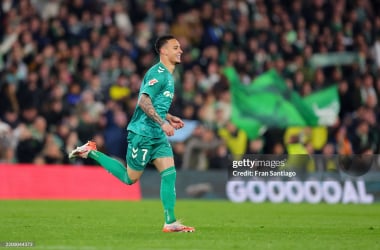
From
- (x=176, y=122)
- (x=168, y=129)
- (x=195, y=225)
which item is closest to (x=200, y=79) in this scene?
(x=195, y=225)

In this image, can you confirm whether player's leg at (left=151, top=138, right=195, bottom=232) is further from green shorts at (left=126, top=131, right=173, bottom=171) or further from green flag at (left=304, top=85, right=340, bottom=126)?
green flag at (left=304, top=85, right=340, bottom=126)

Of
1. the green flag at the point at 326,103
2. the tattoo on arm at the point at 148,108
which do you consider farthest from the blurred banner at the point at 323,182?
the tattoo on arm at the point at 148,108

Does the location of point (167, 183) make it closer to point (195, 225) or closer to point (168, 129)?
point (168, 129)

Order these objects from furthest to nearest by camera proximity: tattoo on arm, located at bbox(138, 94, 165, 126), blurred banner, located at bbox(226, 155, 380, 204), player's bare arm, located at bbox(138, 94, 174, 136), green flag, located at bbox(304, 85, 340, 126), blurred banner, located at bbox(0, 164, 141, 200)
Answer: green flag, located at bbox(304, 85, 340, 126) → blurred banner, located at bbox(0, 164, 141, 200) → blurred banner, located at bbox(226, 155, 380, 204) → tattoo on arm, located at bbox(138, 94, 165, 126) → player's bare arm, located at bbox(138, 94, 174, 136)

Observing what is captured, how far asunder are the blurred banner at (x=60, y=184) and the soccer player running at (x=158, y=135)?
9672 mm

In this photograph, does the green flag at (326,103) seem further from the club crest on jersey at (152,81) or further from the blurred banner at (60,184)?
the club crest on jersey at (152,81)

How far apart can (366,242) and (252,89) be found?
1430 centimetres

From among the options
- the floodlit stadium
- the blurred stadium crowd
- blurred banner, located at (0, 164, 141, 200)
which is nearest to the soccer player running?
the floodlit stadium

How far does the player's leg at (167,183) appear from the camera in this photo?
41.4 feet

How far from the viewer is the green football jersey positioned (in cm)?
1275

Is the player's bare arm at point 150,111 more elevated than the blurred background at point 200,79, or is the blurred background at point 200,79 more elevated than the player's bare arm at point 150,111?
the blurred background at point 200,79

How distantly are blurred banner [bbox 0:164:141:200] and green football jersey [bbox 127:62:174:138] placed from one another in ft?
32.5

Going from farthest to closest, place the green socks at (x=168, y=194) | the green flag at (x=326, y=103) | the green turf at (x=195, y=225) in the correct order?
the green flag at (x=326, y=103) < the green socks at (x=168, y=194) < the green turf at (x=195, y=225)

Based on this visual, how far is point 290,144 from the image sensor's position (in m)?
23.4
